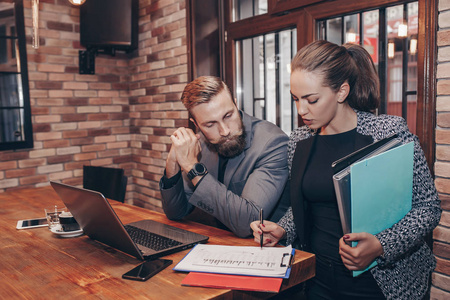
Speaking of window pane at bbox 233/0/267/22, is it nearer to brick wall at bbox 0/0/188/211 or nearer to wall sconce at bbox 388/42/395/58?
brick wall at bbox 0/0/188/211

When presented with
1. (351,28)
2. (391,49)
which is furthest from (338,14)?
(391,49)

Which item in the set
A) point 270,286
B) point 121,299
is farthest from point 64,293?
point 270,286

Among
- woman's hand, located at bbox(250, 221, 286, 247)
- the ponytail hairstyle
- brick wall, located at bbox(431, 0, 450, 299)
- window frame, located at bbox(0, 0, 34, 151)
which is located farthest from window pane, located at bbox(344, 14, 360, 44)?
window frame, located at bbox(0, 0, 34, 151)

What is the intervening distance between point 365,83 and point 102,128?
285 centimetres

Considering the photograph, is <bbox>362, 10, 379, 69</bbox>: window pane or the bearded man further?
<bbox>362, 10, 379, 69</bbox>: window pane

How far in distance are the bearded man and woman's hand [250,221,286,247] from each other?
14 cm

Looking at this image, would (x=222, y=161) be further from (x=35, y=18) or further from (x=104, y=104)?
(x=104, y=104)

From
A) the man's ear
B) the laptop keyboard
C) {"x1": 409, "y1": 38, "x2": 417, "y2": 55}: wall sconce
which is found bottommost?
the laptop keyboard

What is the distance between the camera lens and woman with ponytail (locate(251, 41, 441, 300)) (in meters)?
1.30

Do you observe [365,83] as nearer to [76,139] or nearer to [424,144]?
[424,144]

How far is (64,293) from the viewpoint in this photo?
1.04m

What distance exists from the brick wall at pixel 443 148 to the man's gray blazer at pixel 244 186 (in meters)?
0.72

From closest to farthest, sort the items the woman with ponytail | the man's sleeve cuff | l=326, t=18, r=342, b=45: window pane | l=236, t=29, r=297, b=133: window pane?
the woman with ponytail
the man's sleeve cuff
l=326, t=18, r=342, b=45: window pane
l=236, t=29, r=297, b=133: window pane

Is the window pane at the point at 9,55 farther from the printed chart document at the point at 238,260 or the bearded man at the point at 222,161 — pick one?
the printed chart document at the point at 238,260
